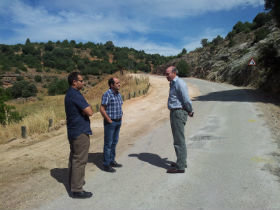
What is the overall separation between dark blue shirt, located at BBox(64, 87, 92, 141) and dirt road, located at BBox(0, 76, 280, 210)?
1.07 m

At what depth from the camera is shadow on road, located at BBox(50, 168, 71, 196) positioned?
4225mm

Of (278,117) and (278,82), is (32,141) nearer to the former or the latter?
(278,117)

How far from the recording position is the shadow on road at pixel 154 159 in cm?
509

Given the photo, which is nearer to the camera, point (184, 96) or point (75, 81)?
point (75, 81)

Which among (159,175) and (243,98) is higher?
(243,98)

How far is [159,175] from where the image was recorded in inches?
177

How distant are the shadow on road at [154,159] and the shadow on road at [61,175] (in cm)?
169

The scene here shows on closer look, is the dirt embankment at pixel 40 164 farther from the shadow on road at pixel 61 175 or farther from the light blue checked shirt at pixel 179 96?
the light blue checked shirt at pixel 179 96

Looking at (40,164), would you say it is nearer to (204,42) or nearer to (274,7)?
(274,7)

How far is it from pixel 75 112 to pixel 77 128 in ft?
0.84

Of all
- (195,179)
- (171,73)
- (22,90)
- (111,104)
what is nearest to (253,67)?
(171,73)

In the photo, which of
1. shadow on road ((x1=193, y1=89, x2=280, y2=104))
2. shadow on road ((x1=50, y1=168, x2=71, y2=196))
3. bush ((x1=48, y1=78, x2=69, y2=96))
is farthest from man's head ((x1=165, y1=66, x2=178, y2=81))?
bush ((x1=48, y1=78, x2=69, y2=96))

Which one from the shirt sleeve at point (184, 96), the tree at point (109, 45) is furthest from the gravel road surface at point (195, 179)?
the tree at point (109, 45)

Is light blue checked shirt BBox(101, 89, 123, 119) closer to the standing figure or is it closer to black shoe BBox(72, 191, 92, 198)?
the standing figure
